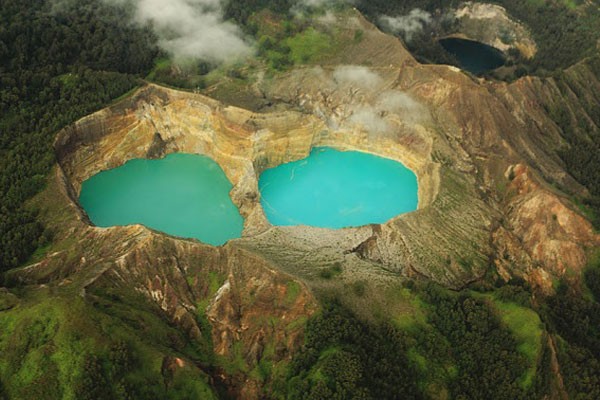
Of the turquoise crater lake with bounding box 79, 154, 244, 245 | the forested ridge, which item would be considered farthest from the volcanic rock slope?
the forested ridge

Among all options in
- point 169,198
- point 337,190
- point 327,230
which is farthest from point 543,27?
point 169,198

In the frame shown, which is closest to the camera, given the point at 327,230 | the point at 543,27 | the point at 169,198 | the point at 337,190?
the point at 327,230

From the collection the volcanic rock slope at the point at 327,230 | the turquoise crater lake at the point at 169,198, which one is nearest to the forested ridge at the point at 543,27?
the volcanic rock slope at the point at 327,230

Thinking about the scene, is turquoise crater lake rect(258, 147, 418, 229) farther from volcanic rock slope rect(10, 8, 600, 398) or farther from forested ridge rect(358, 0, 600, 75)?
forested ridge rect(358, 0, 600, 75)

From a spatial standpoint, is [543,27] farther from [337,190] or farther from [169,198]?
[169,198]

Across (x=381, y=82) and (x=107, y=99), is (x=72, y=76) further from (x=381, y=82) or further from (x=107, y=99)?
(x=381, y=82)

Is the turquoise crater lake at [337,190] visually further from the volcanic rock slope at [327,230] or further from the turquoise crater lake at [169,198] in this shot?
the turquoise crater lake at [169,198]
